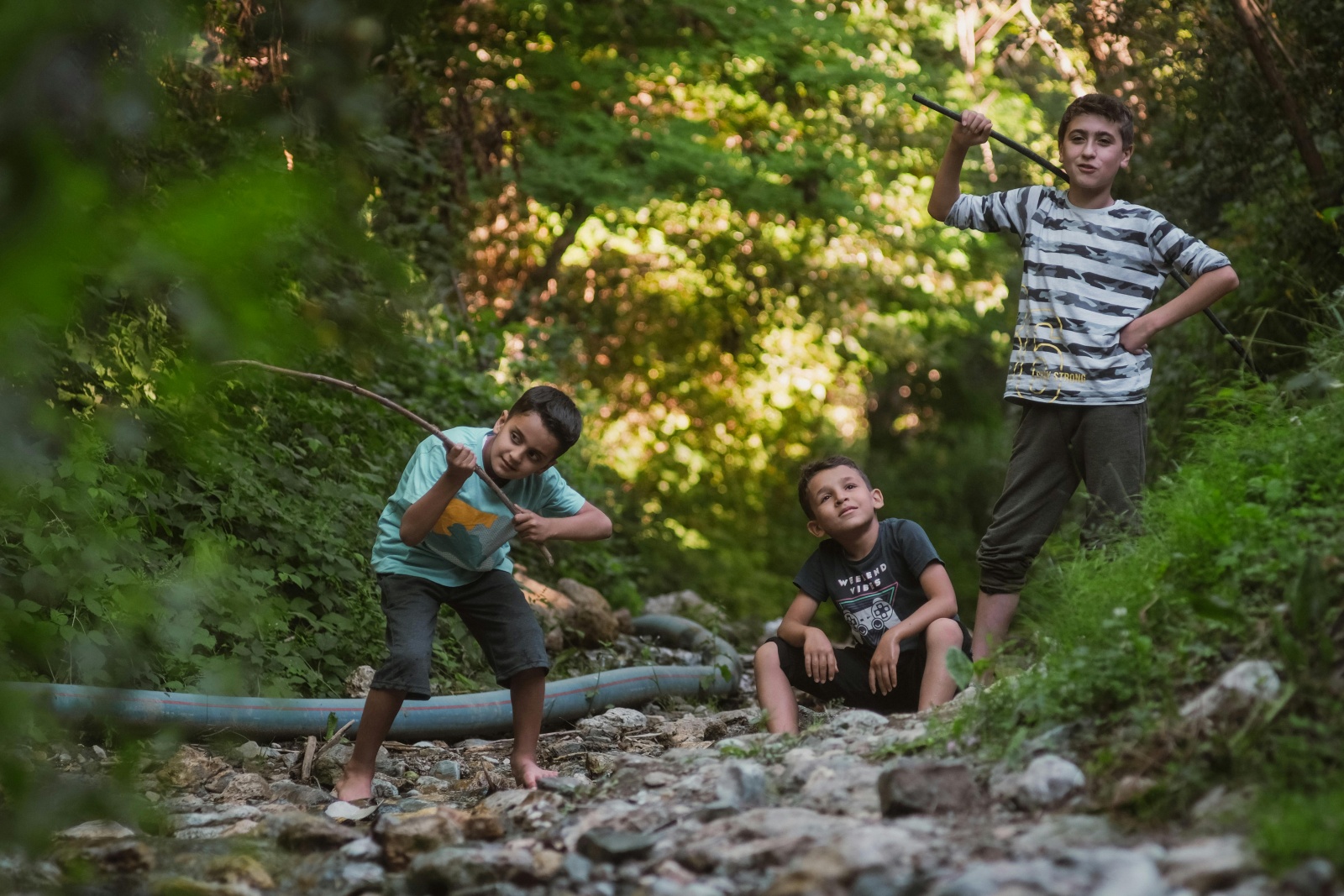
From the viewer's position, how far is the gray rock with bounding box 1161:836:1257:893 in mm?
2016

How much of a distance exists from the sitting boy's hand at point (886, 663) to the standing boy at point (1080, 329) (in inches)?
12.4

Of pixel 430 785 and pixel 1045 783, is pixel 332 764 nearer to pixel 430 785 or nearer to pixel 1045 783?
pixel 430 785

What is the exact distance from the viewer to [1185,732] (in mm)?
2518

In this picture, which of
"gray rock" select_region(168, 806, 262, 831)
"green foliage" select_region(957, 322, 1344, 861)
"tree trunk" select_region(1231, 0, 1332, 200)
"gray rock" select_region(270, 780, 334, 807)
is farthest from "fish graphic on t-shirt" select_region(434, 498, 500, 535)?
"tree trunk" select_region(1231, 0, 1332, 200)

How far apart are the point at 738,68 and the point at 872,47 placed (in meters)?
Result: 1.43

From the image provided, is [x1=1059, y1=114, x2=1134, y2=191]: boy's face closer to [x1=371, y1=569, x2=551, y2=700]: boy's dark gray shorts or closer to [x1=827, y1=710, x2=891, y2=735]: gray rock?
[x1=827, y1=710, x2=891, y2=735]: gray rock

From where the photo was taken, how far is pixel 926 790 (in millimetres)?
2635

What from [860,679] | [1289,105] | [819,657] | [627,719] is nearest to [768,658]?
[819,657]

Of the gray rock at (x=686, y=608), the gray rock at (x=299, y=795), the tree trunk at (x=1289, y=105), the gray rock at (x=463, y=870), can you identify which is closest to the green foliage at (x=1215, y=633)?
the gray rock at (x=463, y=870)

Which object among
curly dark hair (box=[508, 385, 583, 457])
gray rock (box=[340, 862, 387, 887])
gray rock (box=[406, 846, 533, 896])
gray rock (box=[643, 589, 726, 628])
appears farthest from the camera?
gray rock (box=[643, 589, 726, 628])

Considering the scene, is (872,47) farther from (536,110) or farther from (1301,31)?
(1301,31)

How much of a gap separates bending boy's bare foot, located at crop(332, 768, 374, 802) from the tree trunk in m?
4.97

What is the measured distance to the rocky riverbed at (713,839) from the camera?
7.08 feet

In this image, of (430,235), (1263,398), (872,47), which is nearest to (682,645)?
(430,235)
